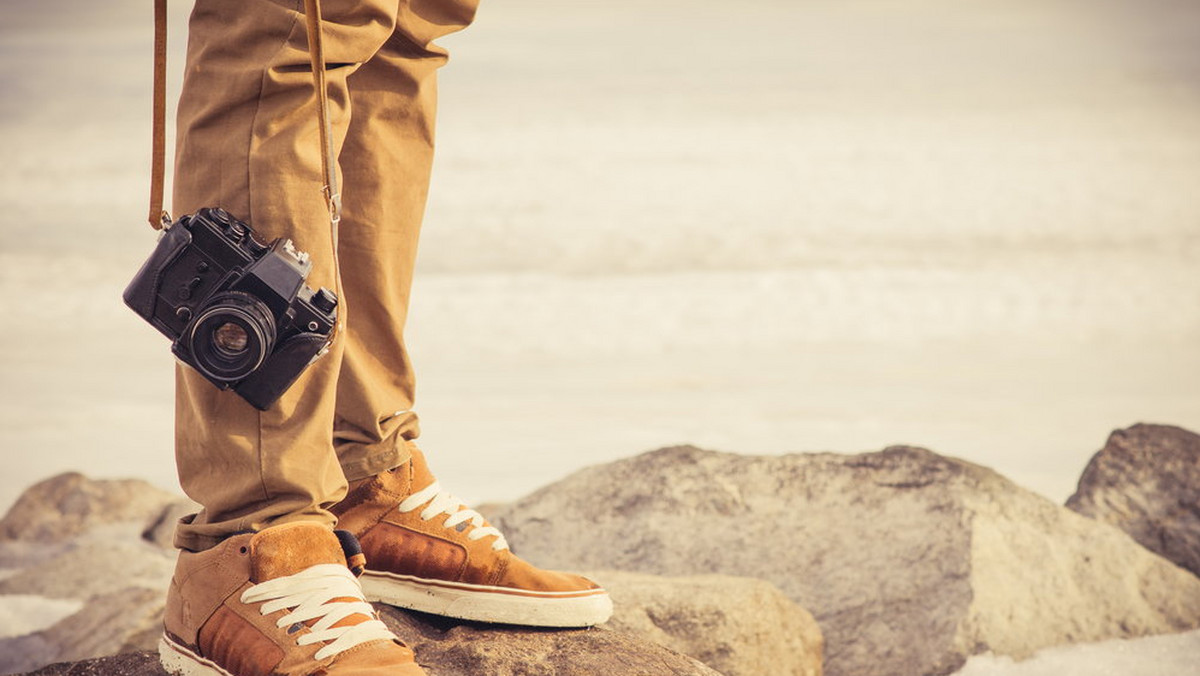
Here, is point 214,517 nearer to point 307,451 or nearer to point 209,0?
point 307,451

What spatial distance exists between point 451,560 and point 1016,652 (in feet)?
5.99

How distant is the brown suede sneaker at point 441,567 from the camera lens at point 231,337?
54 centimetres

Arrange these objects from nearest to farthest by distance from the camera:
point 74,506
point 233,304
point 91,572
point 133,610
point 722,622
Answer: point 233,304 → point 722,622 → point 133,610 → point 91,572 → point 74,506

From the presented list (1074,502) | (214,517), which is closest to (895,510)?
(1074,502)

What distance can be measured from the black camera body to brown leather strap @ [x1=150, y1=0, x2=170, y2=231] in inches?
2.3

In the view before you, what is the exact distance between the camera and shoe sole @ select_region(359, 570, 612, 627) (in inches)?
93.0

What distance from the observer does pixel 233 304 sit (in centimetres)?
188

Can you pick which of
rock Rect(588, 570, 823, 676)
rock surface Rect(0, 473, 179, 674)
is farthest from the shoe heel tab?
rock surface Rect(0, 473, 179, 674)

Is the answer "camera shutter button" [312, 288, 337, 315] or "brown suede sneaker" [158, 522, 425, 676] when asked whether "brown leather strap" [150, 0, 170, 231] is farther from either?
"brown suede sneaker" [158, 522, 425, 676]

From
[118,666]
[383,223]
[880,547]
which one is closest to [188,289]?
[383,223]

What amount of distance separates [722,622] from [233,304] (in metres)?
1.60

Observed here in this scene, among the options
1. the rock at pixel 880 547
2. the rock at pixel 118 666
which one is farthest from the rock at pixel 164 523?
the rock at pixel 118 666

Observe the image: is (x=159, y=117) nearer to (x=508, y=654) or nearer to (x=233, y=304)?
(x=233, y=304)

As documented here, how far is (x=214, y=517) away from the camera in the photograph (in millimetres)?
2027
